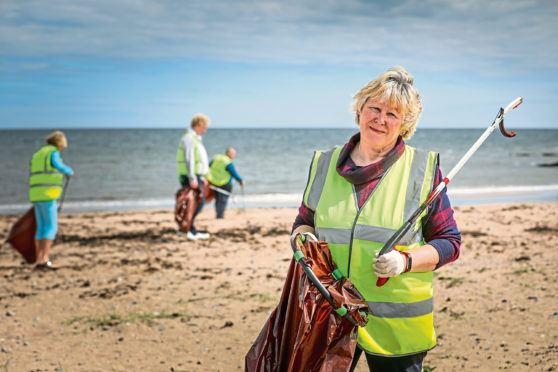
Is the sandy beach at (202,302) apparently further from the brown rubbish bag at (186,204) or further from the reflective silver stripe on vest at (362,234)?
the reflective silver stripe on vest at (362,234)

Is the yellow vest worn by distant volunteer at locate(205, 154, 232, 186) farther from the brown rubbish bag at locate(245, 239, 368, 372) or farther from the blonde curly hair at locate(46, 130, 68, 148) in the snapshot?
the brown rubbish bag at locate(245, 239, 368, 372)

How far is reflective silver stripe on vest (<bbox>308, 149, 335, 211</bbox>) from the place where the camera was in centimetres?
222

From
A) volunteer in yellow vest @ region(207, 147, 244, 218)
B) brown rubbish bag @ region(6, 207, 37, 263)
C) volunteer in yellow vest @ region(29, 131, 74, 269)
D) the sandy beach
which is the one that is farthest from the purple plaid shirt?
volunteer in yellow vest @ region(207, 147, 244, 218)

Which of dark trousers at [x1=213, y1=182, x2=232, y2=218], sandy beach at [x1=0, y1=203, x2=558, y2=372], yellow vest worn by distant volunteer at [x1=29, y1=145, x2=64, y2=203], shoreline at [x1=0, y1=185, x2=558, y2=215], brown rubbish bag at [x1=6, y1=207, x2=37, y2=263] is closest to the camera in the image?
sandy beach at [x1=0, y1=203, x2=558, y2=372]

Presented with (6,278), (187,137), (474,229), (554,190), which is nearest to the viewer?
(6,278)

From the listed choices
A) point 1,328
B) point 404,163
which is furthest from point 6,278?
point 404,163

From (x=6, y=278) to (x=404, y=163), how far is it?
6448 millimetres

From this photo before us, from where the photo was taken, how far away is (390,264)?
1.90 m

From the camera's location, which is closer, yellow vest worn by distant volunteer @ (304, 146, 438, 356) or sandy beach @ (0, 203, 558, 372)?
yellow vest worn by distant volunteer @ (304, 146, 438, 356)

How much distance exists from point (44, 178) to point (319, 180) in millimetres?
5776

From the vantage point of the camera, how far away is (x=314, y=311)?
1917 millimetres

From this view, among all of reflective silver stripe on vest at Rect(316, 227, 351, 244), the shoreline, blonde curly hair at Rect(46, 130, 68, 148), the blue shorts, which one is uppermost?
reflective silver stripe on vest at Rect(316, 227, 351, 244)

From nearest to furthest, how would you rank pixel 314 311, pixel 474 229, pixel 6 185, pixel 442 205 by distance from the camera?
pixel 314 311
pixel 442 205
pixel 474 229
pixel 6 185

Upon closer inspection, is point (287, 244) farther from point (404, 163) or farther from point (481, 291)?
point (404, 163)
